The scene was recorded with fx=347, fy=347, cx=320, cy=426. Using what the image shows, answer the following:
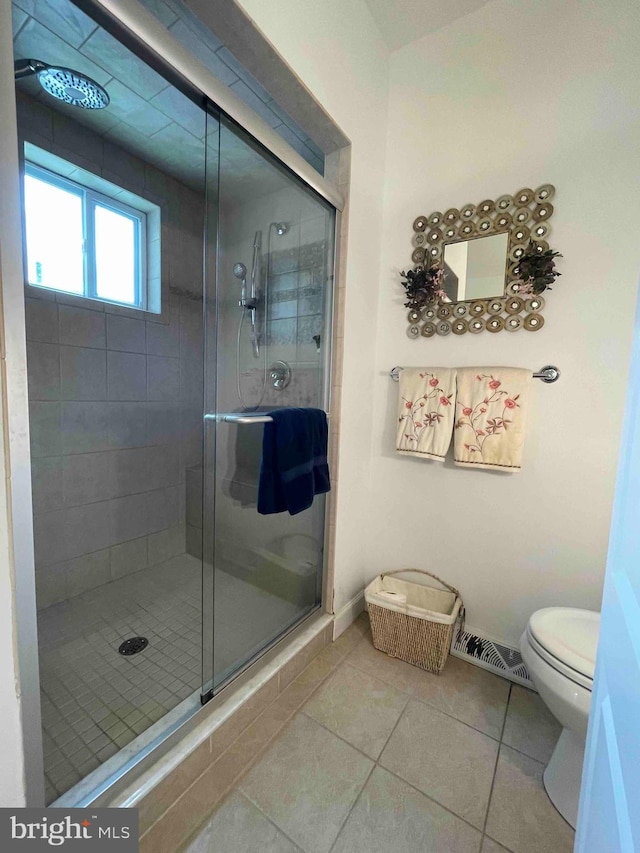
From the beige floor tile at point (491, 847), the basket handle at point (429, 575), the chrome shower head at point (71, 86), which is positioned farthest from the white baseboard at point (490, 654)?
the chrome shower head at point (71, 86)

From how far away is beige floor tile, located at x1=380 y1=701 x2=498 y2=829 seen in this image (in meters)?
1.05

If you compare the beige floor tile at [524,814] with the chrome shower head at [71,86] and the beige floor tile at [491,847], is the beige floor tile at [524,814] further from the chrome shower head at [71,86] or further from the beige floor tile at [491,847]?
the chrome shower head at [71,86]

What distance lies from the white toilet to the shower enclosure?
0.94 m

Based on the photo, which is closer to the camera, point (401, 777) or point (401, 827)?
point (401, 827)

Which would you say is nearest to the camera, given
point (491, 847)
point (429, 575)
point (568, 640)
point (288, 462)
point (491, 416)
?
point (491, 847)

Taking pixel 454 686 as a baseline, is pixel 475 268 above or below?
above

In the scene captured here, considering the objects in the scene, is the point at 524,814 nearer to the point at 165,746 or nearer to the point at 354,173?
the point at 165,746

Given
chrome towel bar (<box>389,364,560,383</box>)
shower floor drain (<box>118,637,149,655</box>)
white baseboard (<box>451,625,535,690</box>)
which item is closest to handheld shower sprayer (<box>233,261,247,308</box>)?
chrome towel bar (<box>389,364,560,383</box>)

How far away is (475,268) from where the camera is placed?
1549 mm

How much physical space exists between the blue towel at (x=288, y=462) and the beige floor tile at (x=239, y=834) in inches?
33.5

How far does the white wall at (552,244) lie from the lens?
4.23 ft

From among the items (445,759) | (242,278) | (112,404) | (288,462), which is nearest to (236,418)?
(288,462)

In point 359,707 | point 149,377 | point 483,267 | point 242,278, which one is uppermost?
point 483,267

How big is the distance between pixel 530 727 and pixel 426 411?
4.16 ft
